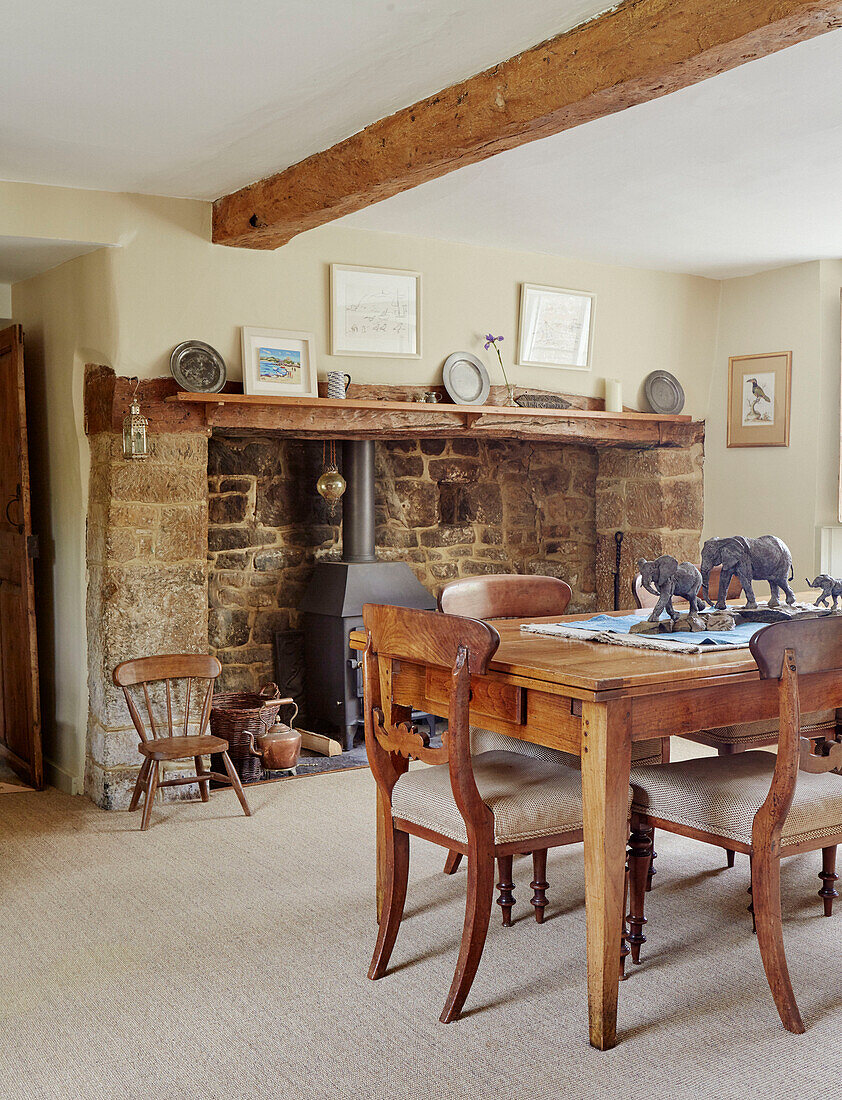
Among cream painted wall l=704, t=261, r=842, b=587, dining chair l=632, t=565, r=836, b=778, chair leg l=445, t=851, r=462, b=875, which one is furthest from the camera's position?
cream painted wall l=704, t=261, r=842, b=587

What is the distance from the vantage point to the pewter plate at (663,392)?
5598 mm

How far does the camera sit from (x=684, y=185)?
3.99m

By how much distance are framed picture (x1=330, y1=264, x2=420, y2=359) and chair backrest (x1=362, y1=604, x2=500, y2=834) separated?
2.25 metres

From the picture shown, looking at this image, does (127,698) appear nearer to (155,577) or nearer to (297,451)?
(155,577)

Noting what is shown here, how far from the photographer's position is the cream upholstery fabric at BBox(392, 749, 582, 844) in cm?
244

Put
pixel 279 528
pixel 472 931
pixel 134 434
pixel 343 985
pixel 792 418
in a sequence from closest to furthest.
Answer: pixel 472 931 < pixel 343 985 < pixel 134 434 < pixel 279 528 < pixel 792 418

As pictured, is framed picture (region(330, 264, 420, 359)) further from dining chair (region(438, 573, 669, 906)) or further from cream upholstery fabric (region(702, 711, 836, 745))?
cream upholstery fabric (region(702, 711, 836, 745))

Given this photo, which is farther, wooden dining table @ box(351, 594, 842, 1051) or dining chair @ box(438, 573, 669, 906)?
dining chair @ box(438, 573, 669, 906)

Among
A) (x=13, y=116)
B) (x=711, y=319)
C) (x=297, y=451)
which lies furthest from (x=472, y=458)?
(x=13, y=116)

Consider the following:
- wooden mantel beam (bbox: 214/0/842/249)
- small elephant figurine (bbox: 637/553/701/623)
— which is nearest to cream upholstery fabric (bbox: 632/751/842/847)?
small elephant figurine (bbox: 637/553/701/623)

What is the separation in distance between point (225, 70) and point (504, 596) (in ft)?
6.06

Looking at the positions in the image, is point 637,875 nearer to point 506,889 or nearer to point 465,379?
point 506,889

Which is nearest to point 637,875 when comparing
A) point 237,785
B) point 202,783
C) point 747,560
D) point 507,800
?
point 507,800

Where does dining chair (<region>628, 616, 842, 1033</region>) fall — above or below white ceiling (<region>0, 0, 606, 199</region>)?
below
